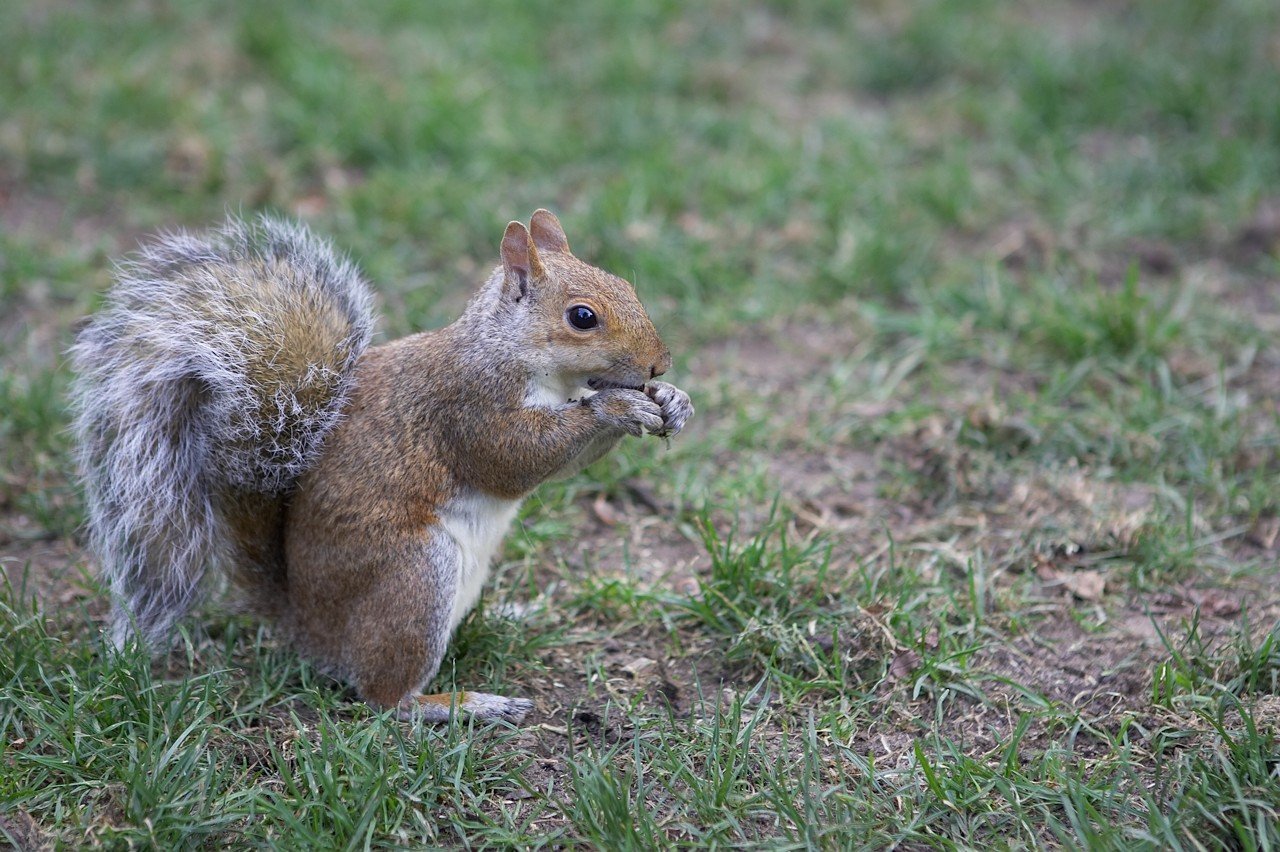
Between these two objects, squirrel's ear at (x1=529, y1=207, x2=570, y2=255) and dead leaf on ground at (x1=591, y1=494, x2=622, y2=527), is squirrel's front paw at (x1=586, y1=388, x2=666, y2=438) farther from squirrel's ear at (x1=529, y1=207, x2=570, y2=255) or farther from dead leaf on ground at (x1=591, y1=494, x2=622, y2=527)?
dead leaf on ground at (x1=591, y1=494, x2=622, y2=527)

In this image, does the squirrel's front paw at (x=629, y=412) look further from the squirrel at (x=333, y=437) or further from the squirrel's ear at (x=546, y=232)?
the squirrel's ear at (x=546, y=232)

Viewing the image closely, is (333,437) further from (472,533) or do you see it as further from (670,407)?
(670,407)

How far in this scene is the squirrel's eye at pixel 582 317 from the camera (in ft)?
8.27

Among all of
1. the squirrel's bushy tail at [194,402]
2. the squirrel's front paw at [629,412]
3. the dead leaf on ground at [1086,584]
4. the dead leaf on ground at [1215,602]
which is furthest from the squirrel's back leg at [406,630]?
the dead leaf on ground at [1215,602]

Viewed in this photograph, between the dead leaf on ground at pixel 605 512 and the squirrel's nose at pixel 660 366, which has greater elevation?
the squirrel's nose at pixel 660 366

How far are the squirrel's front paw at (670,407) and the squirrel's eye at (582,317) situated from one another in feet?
0.66

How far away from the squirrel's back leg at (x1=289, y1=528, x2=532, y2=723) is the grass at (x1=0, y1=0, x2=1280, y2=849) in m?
0.10

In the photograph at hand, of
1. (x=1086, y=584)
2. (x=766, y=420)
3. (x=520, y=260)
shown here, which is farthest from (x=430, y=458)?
(x=1086, y=584)

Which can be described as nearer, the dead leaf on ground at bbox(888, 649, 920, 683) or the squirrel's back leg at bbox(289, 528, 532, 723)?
the squirrel's back leg at bbox(289, 528, 532, 723)

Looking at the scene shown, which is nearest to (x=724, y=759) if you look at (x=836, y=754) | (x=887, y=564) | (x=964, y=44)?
(x=836, y=754)

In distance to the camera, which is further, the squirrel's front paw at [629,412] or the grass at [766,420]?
the squirrel's front paw at [629,412]

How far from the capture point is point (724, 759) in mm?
2328

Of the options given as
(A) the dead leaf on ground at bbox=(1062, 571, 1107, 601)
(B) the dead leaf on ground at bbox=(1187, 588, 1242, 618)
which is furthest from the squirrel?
(B) the dead leaf on ground at bbox=(1187, 588, 1242, 618)

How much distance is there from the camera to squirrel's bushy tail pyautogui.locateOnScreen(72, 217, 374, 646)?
7.93 ft
